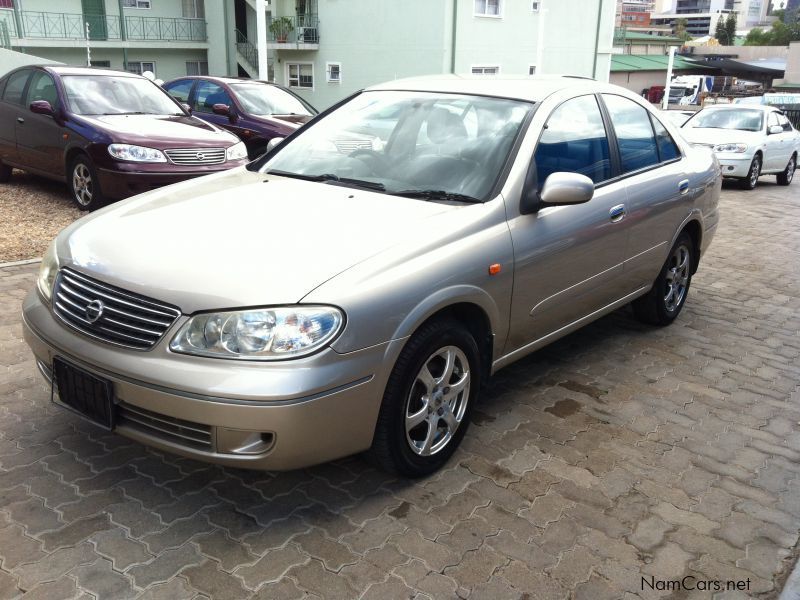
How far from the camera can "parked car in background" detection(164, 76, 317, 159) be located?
1081 centimetres

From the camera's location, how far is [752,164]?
547 inches

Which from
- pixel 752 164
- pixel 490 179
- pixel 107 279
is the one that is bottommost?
pixel 752 164

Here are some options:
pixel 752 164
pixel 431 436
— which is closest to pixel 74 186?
pixel 431 436

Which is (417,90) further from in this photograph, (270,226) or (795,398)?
(795,398)

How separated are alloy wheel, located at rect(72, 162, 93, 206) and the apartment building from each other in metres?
21.8

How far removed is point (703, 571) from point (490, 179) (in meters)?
1.96

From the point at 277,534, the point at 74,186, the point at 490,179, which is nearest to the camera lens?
the point at 277,534

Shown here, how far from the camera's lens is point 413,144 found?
4.00 meters

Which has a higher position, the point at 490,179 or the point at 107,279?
the point at 490,179

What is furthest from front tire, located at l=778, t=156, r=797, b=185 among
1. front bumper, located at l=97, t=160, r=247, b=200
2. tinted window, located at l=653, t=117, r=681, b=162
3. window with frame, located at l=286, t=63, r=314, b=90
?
window with frame, located at l=286, t=63, r=314, b=90

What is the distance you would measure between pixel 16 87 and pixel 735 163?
39.1 feet

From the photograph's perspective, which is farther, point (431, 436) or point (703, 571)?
point (431, 436)

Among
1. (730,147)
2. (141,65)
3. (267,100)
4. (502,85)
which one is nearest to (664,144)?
(502,85)

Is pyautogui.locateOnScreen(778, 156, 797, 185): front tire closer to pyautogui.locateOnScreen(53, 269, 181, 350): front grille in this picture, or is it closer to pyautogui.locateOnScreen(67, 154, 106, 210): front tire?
pyautogui.locateOnScreen(67, 154, 106, 210): front tire
